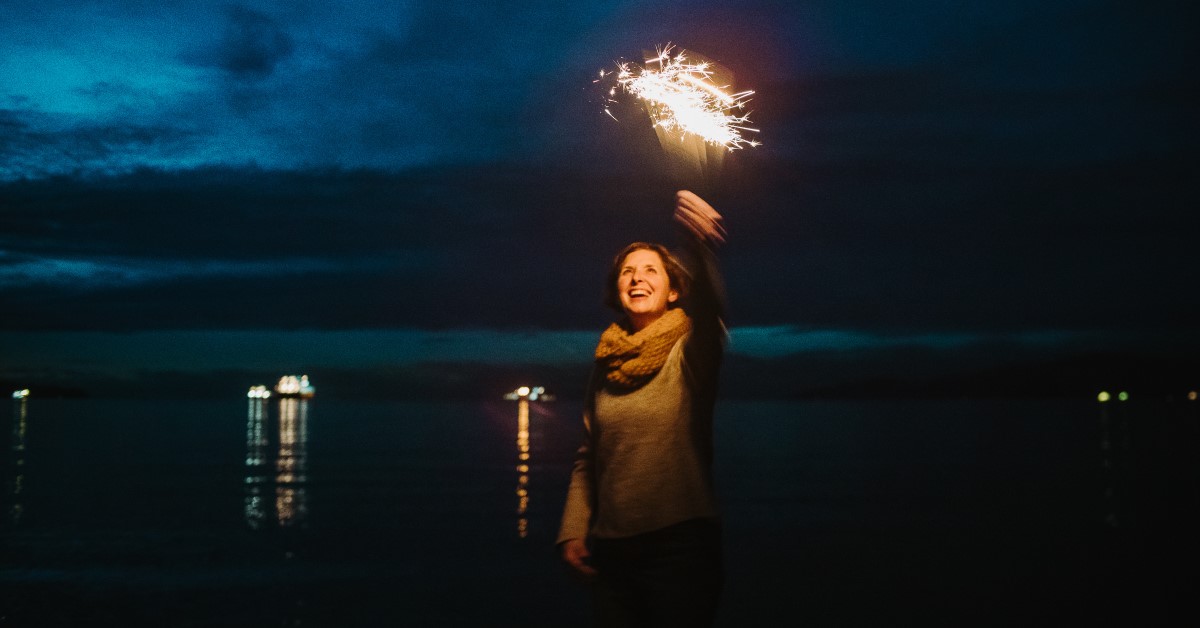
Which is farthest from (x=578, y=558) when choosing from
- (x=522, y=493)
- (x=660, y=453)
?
(x=522, y=493)

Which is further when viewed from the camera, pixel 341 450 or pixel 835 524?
pixel 341 450

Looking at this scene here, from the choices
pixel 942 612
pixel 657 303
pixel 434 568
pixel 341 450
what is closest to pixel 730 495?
pixel 434 568

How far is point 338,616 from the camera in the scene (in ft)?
39.0

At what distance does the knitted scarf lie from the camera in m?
4.22

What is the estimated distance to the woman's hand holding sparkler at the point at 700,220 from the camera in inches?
159

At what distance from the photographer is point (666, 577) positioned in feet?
13.4

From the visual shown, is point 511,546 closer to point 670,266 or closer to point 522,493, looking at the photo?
point 522,493

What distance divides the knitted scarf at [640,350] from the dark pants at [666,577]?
0.62m

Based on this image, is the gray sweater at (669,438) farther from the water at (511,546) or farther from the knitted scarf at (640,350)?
the water at (511,546)

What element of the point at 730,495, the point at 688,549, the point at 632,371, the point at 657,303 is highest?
the point at 657,303

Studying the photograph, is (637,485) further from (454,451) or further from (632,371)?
(454,451)

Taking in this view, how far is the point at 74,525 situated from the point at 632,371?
823 inches

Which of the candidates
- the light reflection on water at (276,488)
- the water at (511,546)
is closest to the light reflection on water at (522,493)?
the water at (511,546)

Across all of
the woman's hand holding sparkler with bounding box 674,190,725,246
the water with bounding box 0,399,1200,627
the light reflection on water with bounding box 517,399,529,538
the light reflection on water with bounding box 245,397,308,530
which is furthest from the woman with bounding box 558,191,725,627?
the light reflection on water with bounding box 245,397,308,530
